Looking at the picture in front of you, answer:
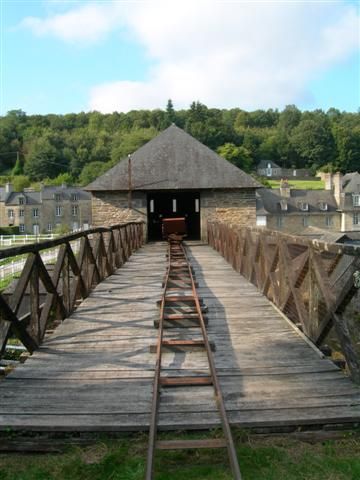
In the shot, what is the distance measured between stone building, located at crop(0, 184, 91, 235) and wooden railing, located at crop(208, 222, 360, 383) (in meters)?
60.3

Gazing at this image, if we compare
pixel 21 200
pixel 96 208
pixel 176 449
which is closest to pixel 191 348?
A: pixel 176 449

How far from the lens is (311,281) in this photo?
5215mm

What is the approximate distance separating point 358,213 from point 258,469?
218 feet

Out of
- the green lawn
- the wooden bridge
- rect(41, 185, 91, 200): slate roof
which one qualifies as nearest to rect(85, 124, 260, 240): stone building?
the wooden bridge

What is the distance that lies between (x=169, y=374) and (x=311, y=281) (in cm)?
179

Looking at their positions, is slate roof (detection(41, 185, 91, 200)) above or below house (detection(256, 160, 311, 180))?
below

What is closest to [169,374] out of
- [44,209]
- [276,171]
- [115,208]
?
[115,208]

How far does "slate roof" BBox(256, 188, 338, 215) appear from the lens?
6391 cm

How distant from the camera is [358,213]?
6544cm

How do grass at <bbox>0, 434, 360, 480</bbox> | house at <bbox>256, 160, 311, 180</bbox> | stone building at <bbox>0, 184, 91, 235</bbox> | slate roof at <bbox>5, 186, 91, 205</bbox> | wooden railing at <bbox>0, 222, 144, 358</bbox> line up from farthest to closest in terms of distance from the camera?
house at <bbox>256, 160, 311, 180</bbox>
slate roof at <bbox>5, 186, 91, 205</bbox>
stone building at <bbox>0, 184, 91, 235</bbox>
wooden railing at <bbox>0, 222, 144, 358</bbox>
grass at <bbox>0, 434, 360, 480</bbox>

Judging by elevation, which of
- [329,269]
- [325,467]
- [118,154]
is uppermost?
[118,154]

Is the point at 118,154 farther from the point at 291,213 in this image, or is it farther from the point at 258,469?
the point at 258,469

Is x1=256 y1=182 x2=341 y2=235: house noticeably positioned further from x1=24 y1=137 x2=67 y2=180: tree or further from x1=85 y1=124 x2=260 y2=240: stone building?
x1=24 y1=137 x2=67 y2=180: tree

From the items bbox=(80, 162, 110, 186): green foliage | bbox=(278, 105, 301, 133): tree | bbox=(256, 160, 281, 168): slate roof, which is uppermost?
bbox=(278, 105, 301, 133): tree
